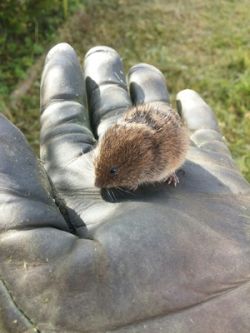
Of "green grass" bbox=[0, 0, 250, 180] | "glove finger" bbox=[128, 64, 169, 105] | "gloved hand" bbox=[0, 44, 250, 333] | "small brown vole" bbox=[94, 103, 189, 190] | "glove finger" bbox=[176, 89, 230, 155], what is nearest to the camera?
"gloved hand" bbox=[0, 44, 250, 333]

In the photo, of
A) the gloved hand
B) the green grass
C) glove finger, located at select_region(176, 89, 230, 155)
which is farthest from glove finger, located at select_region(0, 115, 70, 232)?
the green grass

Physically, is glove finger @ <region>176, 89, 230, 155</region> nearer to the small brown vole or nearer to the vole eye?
the small brown vole

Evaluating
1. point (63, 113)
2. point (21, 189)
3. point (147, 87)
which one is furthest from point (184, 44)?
point (21, 189)

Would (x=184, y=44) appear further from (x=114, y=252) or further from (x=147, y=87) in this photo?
(x=114, y=252)

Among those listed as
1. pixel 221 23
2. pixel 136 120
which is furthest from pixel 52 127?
pixel 221 23

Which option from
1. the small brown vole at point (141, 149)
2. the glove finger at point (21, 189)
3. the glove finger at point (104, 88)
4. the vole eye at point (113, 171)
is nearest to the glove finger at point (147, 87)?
the glove finger at point (104, 88)

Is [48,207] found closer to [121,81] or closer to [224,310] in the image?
[224,310]

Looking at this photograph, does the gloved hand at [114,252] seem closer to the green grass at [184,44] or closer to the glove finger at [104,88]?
the glove finger at [104,88]
